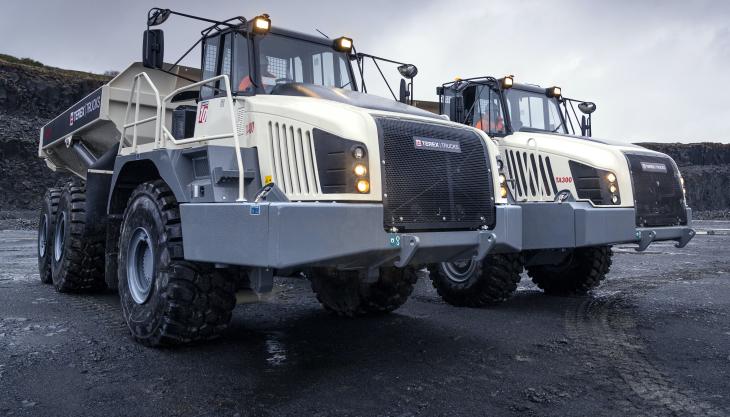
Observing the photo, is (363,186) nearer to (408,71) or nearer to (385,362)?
(385,362)

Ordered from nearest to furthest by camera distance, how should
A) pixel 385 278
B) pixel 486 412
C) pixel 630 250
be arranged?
pixel 486 412
pixel 385 278
pixel 630 250

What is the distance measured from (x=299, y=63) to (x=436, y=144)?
1.66m

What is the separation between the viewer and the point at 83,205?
300 inches

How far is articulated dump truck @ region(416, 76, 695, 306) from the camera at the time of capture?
6895 mm

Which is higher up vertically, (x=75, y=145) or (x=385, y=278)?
(x=75, y=145)

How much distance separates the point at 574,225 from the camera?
679cm

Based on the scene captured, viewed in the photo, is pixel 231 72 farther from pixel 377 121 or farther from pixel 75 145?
pixel 75 145

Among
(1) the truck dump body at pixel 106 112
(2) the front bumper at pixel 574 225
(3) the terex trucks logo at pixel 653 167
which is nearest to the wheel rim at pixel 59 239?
(1) the truck dump body at pixel 106 112

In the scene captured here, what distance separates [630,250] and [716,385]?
1217 cm

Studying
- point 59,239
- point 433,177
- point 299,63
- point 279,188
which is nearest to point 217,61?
point 299,63

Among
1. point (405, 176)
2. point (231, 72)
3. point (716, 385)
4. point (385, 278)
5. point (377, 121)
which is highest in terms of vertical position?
point (231, 72)

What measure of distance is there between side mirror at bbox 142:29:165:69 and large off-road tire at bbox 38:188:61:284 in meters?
4.13

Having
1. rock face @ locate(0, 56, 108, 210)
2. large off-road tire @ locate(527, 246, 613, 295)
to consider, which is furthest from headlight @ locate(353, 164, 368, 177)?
rock face @ locate(0, 56, 108, 210)

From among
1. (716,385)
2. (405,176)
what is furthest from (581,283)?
(405,176)
